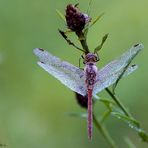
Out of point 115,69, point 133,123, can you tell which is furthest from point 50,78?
point 115,69

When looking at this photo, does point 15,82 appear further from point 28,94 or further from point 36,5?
point 36,5

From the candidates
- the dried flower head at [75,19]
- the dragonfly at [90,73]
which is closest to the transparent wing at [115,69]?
the dragonfly at [90,73]

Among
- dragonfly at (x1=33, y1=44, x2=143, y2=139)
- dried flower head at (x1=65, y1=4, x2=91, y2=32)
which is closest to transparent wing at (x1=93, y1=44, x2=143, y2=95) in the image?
dragonfly at (x1=33, y1=44, x2=143, y2=139)

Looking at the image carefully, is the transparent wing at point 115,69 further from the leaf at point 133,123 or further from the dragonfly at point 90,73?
the leaf at point 133,123

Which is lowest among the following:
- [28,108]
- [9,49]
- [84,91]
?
[84,91]

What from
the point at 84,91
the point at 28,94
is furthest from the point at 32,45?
the point at 84,91

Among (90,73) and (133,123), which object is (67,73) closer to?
(90,73)
